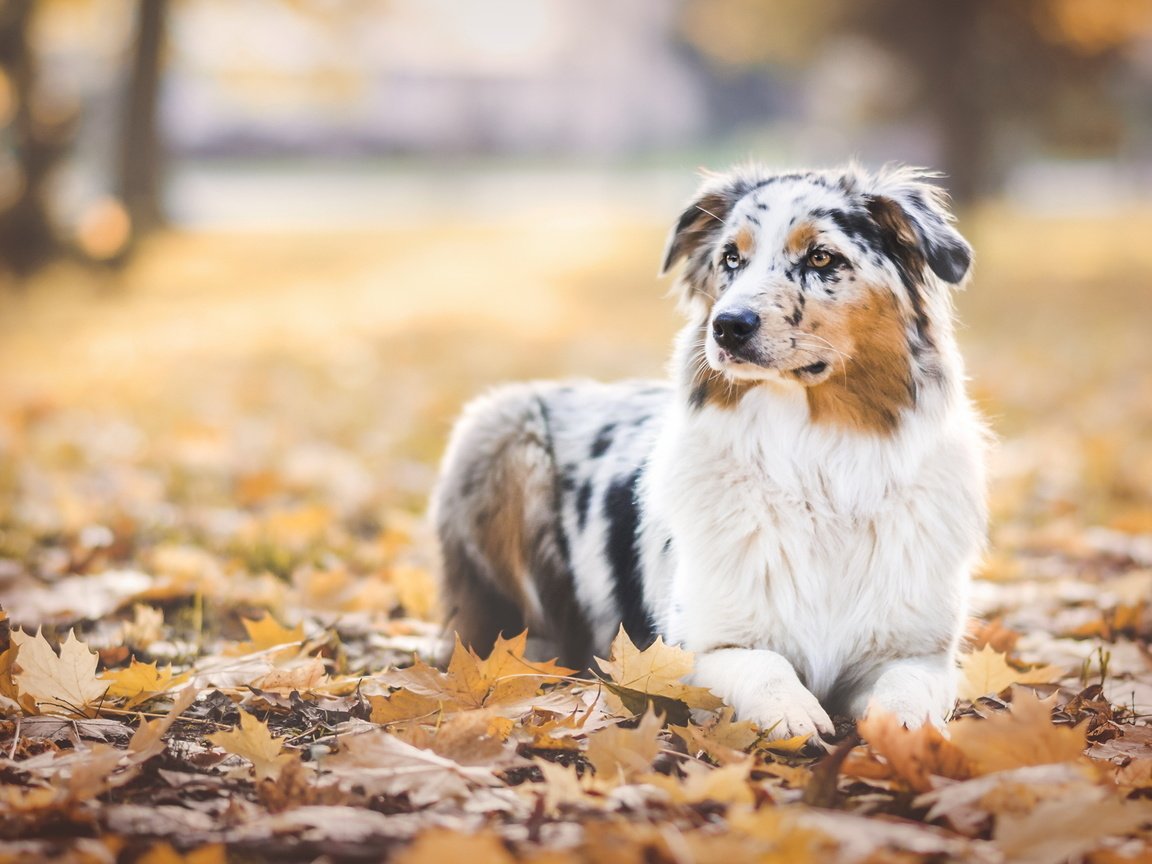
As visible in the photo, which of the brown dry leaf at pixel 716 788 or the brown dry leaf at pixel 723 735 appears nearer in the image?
the brown dry leaf at pixel 716 788

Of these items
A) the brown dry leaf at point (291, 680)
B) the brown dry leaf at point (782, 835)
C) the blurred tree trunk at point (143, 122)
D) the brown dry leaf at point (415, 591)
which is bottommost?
the brown dry leaf at point (415, 591)

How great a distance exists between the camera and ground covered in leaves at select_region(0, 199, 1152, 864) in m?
2.23

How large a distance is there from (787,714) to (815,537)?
66cm

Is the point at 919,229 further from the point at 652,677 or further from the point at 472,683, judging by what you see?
the point at 472,683

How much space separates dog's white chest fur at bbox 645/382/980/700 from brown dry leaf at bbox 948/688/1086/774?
722 millimetres

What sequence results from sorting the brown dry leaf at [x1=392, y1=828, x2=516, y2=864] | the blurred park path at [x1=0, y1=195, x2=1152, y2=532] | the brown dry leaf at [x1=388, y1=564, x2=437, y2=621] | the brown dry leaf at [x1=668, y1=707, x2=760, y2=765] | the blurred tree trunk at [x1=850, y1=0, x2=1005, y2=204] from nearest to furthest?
1. the brown dry leaf at [x1=392, y1=828, x2=516, y2=864]
2. the brown dry leaf at [x1=668, y1=707, x2=760, y2=765]
3. the brown dry leaf at [x1=388, y1=564, x2=437, y2=621]
4. the blurred park path at [x1=0, y1=195, x2=1152, y2=532]
5. the blurred tree trunk at [x1=850, y1=0, x2=1005, y2=204]

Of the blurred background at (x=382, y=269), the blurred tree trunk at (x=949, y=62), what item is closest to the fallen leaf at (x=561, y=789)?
the blurred background at (x=382, y=269)

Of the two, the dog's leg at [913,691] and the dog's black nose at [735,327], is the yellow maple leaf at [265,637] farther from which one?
the dog's leg at [913,691]

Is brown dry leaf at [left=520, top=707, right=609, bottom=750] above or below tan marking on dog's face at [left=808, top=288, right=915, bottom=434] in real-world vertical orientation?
below

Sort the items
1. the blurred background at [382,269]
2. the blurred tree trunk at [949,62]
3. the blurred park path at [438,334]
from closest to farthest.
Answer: the blurred background at [382,269], the blurred park path at [438,334], the blurred tree trunk at [949,62]

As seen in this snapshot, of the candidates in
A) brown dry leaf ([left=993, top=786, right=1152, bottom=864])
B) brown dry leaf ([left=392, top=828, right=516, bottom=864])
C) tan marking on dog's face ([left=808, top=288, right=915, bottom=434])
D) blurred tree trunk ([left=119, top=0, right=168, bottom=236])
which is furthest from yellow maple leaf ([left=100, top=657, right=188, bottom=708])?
blurred tree trunk ([left=119, top=0, right=168, bottom=236])

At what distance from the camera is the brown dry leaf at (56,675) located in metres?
2.85

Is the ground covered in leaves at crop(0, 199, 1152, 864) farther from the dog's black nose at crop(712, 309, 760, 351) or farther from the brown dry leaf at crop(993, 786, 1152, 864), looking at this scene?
the dog's black nose at crop(712, 309, 760, 351)

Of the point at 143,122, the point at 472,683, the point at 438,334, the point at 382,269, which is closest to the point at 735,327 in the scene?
the point at 472,683
